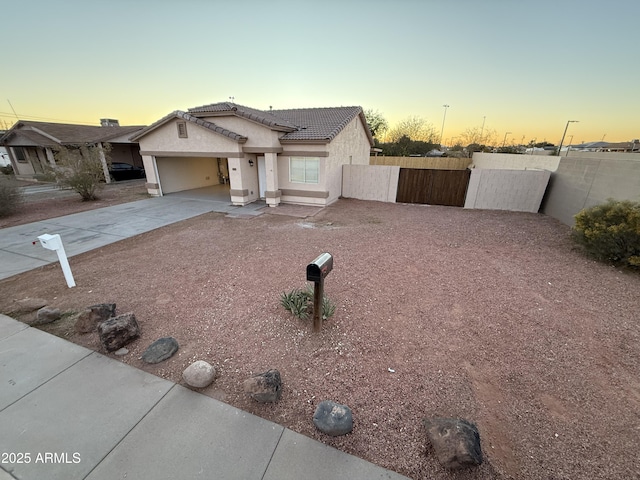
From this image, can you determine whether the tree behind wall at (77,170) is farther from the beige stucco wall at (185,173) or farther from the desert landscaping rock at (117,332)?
the desert landscaping rock at (117,332)

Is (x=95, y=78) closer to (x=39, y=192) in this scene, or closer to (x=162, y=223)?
(x=39, y=192)

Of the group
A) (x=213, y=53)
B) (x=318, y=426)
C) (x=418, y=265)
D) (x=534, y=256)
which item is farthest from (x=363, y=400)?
(x=213, y=53)

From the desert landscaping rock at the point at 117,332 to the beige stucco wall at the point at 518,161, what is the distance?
748 inches

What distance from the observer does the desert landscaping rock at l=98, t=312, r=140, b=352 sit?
136 inches

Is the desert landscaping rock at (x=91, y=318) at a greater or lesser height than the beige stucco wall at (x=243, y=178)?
lesser

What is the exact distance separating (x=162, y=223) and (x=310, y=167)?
7.09m

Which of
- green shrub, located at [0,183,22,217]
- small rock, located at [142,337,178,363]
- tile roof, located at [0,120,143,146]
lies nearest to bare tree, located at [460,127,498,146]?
tile roof, located at [0,120,143,146]

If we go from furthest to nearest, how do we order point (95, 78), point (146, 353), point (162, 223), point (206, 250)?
point (95, 78), point (162, 223), point (206, 250), point (146, 353)

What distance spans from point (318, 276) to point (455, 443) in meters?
2.06

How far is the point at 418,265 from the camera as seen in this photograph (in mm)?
6273

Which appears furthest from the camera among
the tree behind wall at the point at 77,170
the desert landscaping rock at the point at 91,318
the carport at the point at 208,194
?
the carport at the point at 208,194

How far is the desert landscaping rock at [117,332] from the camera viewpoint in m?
3.44

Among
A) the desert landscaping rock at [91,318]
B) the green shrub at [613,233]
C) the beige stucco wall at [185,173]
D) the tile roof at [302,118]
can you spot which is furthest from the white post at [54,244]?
the green shrub at [613,233]

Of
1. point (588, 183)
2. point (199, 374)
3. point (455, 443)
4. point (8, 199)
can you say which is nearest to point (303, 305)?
point (199, 374)
